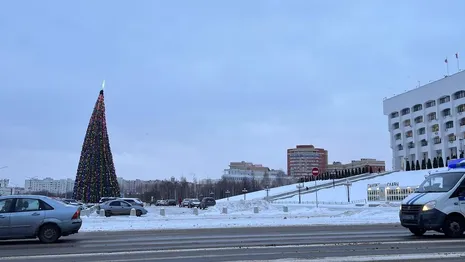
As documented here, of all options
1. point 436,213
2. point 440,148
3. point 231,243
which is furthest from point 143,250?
point 440,148

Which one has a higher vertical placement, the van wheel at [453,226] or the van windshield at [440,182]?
the van windshield at [440,182]

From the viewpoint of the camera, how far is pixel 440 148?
99.6 metres

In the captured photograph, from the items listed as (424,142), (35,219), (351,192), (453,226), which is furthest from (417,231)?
(424,142)

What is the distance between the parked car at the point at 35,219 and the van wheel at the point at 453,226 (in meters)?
11.6

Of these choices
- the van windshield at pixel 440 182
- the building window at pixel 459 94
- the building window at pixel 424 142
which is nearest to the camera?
the van windshield at pixel 440 182

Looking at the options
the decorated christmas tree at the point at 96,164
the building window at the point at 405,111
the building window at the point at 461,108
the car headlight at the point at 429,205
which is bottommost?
the car headlight at the point at 429,205

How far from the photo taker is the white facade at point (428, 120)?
95.6 meters

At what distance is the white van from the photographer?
14727mm

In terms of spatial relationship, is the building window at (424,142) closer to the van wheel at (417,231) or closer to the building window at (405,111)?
the building window at (405,111)

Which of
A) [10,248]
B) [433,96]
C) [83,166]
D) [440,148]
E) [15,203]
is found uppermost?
[433,96]

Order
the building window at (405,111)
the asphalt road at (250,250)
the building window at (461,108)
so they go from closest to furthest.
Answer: the asphalt road at (250,250), the building window at (461,108), the building window at (405,111)

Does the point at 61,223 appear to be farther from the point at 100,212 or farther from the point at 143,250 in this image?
the point at 100,212

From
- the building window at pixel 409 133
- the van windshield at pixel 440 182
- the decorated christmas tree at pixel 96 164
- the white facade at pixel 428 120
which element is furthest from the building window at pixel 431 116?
the van windshield at pixel 440 182

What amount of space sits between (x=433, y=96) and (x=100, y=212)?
87197mm
